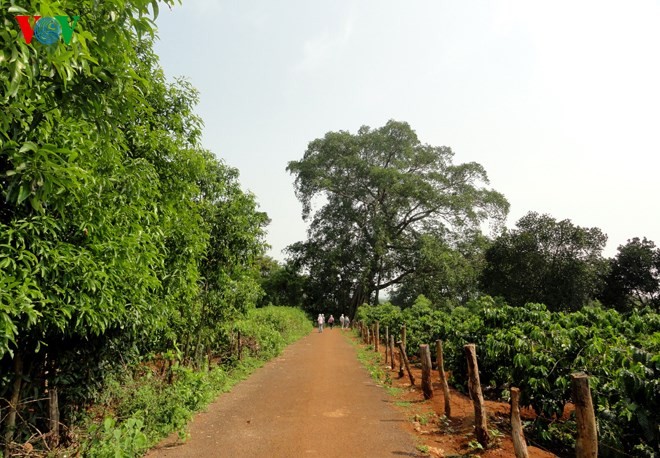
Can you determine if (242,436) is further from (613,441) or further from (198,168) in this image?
(613,441)

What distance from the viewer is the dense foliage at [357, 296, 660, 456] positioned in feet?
15.6

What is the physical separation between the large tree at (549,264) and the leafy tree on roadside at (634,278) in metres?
6.92

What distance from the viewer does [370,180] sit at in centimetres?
3597

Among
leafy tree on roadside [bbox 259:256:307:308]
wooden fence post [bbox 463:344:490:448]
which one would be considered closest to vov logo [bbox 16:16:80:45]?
wooden fence post [bbox 463:344:490:448]

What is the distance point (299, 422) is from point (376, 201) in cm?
3088

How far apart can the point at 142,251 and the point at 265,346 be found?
38.9 feet

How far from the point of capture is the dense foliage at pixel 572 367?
187 inches

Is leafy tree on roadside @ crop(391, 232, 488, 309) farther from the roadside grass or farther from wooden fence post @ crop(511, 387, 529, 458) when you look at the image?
wooden fence post @ crop(511, 387, 529, 458)

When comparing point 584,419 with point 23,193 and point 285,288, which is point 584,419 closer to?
point 23,193

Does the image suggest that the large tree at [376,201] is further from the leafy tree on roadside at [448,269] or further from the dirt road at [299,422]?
the dirt road at [299,422]

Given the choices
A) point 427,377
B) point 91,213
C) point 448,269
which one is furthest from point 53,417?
point 448,269

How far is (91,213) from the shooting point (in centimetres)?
411

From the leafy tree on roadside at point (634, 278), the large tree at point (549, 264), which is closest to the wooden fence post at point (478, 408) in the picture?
the large tree at point (549, 264)

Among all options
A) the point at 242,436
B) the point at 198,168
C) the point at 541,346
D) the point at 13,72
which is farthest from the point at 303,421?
the point at 13,72
